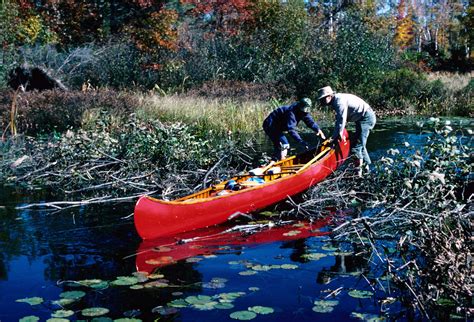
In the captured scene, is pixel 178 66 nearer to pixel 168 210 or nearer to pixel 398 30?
pixel 168 210

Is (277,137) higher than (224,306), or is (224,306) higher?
(277,137)

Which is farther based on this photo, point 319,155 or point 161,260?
point 319,155

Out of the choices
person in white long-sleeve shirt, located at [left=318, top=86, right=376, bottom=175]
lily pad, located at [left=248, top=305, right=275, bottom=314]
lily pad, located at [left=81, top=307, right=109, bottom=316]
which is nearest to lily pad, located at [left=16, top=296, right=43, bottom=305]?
lily pad, located at [left=81, top=307, right=109, bottom=316]

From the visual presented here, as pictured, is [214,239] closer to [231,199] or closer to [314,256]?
[231,199]

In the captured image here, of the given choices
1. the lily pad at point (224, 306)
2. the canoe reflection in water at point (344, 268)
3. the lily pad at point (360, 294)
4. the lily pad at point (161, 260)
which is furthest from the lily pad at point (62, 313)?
the lily pad at point (360, 294)

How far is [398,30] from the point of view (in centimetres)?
4853

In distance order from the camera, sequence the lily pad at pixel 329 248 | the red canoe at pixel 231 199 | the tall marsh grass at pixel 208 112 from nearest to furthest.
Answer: the lily pad at pixel 329 248
the red canoe at pixel 231 199
the tall marsh grass at pixel 208 112

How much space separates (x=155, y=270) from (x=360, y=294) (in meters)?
2.47

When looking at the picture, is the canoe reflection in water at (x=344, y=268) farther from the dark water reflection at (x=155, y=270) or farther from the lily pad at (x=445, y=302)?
the lily pad at (x=445, y=302)

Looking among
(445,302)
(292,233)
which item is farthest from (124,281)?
(445,302)

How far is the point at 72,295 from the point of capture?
6.37m

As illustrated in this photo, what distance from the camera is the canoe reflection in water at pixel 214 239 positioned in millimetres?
7715

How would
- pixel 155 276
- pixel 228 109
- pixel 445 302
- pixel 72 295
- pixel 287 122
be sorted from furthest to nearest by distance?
pixel 228 109
pixel 287 122
pixel 155 276
pixel 72 295
pixel 445 302

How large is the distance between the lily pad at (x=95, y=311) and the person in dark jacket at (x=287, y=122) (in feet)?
20.8
